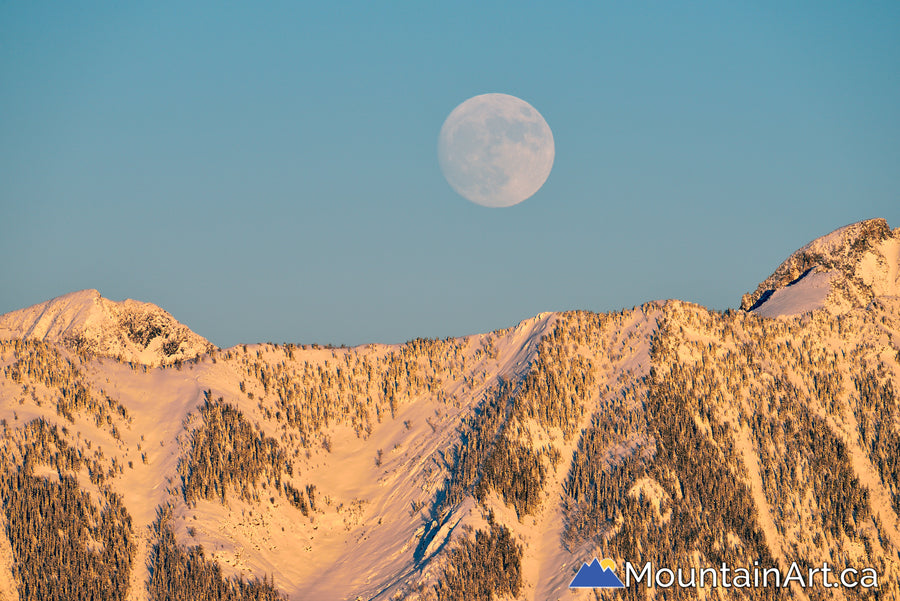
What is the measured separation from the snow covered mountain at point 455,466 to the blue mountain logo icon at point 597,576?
1152mm

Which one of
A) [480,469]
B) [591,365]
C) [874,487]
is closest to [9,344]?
A: [480,469]

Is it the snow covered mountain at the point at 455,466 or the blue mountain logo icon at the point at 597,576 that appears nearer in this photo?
the blue mountain logo icon at the point at 597,576

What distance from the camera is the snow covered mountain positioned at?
161 metres

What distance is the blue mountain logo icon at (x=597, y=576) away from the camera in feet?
523

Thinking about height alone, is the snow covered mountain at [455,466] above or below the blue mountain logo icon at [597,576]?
above

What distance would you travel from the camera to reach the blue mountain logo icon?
160m

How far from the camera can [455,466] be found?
178625 millimetres

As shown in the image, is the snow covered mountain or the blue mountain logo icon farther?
the snow covered mountain

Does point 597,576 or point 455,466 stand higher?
point 455,466

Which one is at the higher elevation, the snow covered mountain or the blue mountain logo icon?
the snow covered mountain

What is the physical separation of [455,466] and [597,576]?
29408mm

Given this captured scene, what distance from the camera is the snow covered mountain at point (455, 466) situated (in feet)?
529

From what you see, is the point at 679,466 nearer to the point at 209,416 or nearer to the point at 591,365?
the point at 591,365

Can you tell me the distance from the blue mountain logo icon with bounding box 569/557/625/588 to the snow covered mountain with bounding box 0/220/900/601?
3.78 feet
